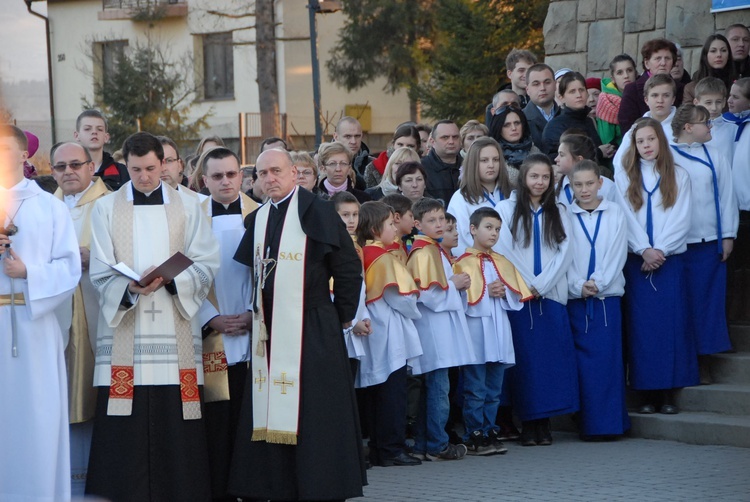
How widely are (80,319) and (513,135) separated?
13.3 feet

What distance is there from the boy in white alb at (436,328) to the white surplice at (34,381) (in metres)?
2.48

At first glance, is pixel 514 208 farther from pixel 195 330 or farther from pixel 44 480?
pixel 44 480

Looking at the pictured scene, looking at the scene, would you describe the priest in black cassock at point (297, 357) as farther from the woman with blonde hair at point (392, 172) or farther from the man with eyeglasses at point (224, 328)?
the woman with blonde hair at point (392, 172)

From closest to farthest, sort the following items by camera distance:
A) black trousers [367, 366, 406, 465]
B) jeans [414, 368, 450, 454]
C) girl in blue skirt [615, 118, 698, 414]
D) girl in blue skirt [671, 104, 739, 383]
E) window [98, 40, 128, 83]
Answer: black trousers [367, 366, 406, 465]
jeans [414, 368, 450, 454]
girl in blue skirt [615, 118, 698, 414]
girl in blue skirt [671, 104, 739, 383]
window [98, 40, 128, 83]

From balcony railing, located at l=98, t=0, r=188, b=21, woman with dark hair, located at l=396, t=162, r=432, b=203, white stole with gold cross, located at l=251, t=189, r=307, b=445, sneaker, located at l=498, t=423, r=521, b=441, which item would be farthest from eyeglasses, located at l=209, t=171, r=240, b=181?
balcony railing, located at l=98, t=0, r=188, b=21

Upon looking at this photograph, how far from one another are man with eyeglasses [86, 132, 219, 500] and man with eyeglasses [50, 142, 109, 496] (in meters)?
0.22

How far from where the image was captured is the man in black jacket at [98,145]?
8.11 m

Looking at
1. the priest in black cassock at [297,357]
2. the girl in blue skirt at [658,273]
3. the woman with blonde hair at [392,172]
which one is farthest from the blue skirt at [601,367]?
the priest in black cassock at [297,357]

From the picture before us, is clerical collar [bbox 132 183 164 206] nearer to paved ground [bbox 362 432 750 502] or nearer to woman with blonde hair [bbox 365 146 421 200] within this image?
paved ground [bbox 362 432 750 502]

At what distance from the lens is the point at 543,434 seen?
858 centimetres

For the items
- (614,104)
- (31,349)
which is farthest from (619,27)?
(31,349)

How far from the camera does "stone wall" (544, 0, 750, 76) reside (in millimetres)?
11812

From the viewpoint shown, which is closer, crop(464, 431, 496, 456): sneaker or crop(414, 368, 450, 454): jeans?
crop(414, 368, 450, 454): jeans

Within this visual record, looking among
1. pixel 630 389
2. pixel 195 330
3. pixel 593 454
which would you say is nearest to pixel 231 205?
pixel 195 330
